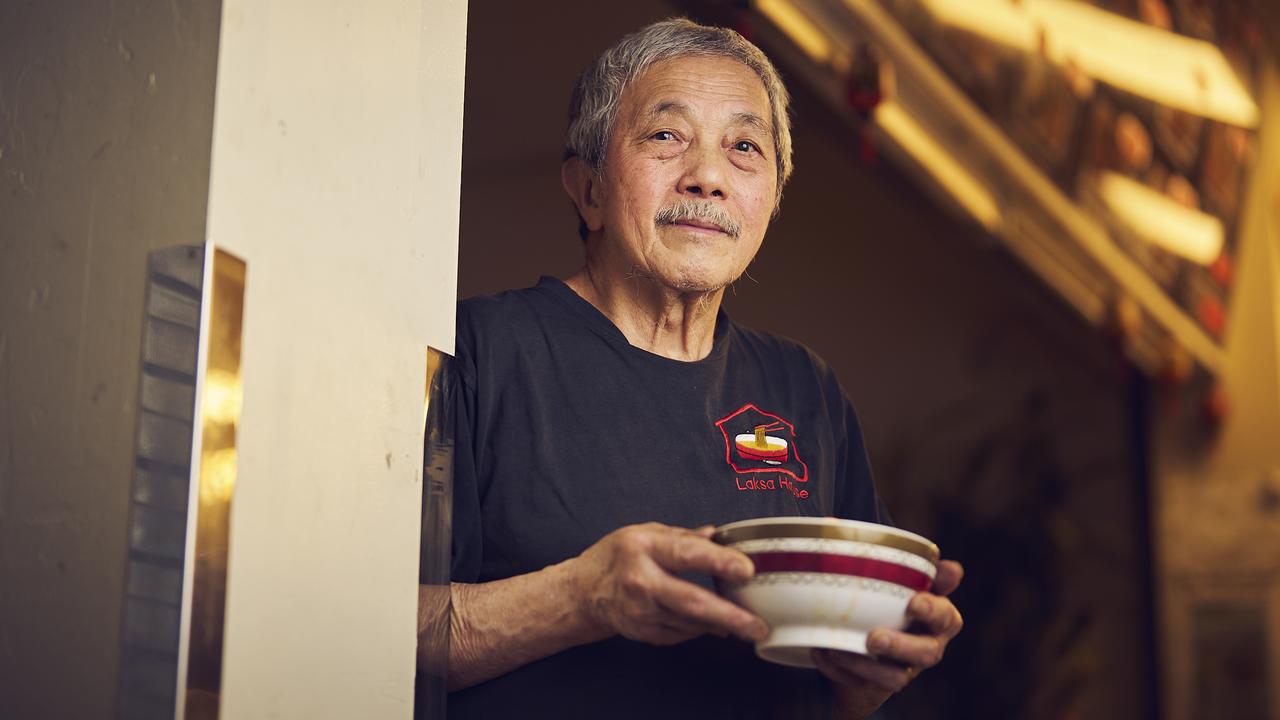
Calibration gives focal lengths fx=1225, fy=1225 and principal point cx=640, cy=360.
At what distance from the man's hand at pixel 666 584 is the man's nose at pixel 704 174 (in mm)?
409

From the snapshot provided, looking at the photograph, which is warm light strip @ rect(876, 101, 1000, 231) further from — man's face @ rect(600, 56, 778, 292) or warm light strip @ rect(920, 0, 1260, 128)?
man's face @ rect(600, 56, 778, 292)

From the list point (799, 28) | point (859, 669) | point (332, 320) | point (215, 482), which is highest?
point (799, 28)

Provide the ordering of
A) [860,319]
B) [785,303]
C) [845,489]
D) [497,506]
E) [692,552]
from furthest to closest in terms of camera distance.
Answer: [860,319]
[785,303]
[845,489]
[497,506]
[692,552]

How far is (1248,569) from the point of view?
174 inches

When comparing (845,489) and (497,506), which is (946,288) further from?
(497,506)

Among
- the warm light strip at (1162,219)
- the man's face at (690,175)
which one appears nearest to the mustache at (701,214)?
the man's face at (690,175)

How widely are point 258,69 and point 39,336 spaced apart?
19 cm

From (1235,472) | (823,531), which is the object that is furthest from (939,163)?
(823,531)

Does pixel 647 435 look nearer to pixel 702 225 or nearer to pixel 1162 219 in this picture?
pixel 702 225

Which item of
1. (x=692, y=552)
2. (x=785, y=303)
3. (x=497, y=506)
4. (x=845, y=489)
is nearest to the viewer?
(x=692, y=552)

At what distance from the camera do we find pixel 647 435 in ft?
3.45

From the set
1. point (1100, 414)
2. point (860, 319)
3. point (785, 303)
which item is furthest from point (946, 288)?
point (785, 303)

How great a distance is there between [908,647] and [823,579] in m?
0.08

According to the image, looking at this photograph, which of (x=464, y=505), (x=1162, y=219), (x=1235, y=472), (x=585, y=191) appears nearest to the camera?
(x=464, y=505)
